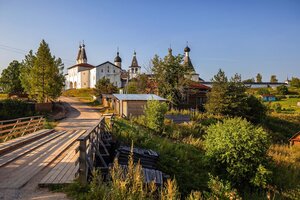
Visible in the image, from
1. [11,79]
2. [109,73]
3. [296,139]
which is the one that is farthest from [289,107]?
[11,79]

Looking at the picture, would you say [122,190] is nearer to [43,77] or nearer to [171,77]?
[43,77]

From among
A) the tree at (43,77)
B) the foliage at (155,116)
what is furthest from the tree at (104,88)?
the foliage at (155,116)

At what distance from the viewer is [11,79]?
49.1 meters

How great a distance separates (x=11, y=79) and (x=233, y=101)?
41.7m

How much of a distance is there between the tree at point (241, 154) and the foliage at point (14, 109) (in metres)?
23.7

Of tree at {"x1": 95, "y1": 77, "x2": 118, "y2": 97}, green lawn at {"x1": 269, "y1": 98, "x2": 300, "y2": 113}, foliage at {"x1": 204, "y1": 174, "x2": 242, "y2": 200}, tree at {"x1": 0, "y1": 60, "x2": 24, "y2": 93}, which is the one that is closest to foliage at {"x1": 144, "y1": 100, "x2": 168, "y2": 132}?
foliage at {"x1": 204, "y1": 174, "x2": 242, "y2": 200}

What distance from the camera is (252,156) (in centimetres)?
1067

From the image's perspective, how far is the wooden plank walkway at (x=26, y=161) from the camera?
696 centimetres

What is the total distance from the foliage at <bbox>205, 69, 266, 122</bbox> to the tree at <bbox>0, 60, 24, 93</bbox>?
3729cm

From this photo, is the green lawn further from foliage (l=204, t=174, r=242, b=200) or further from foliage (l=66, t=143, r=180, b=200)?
foliage (l=66, t=143, r=180, b=200)

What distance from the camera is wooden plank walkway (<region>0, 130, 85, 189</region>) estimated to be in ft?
22.8

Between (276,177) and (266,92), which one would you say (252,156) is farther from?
(266,92)

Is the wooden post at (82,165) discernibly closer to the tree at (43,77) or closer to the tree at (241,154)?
the tree at (241,154)

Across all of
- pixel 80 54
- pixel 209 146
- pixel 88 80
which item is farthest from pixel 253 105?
pixel 80 54
